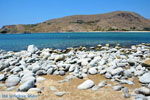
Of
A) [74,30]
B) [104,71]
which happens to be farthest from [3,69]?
[74,30]

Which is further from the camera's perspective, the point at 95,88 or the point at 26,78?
the point at 26,78


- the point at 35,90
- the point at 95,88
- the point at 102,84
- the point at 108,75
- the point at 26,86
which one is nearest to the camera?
the point at 35,90

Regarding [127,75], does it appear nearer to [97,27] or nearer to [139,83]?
[139,83]

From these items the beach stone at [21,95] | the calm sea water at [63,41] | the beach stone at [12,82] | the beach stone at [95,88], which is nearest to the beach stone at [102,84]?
the beach stone at [95,88]

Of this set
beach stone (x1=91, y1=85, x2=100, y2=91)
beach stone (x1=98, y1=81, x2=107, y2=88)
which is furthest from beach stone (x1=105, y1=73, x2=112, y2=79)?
beach stone (x1=91, y1=85, x2=100, y2=91)

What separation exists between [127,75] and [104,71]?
49.0 inches

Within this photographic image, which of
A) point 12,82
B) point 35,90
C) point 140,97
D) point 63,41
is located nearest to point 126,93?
point 140,97

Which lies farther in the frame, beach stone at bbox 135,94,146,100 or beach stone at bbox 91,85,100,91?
beach stone at bbox 91,85,100,91

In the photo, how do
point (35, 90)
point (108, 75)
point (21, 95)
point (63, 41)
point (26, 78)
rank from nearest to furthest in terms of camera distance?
point (21, 95), point (35, 90), point (26, 78), point (108, 75), point (63, 41)

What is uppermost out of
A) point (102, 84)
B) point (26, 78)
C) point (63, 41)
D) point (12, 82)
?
point (26, 78)

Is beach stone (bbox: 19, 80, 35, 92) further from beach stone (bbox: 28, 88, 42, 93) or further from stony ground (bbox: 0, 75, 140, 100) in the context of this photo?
stony ground (bbox: 0, 75, 140, 100)

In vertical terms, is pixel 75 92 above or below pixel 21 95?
below

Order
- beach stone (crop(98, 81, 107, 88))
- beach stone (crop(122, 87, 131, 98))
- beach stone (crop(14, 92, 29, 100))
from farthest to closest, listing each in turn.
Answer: beach stone (crop(98, 81, 107, 88))
beach stone (crop(122, 87, 131, 98))
beach stone (crop(14, 92, 29, 100))

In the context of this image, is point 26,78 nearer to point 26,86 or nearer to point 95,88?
point 26,86
